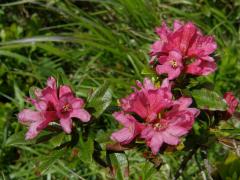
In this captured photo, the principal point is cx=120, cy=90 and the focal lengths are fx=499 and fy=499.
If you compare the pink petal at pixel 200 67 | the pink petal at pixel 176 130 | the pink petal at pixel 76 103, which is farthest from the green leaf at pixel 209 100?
the pink petal at pixel 76 103

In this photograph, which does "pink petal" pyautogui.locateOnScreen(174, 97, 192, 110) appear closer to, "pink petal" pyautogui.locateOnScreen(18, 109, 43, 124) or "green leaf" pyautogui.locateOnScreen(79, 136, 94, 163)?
"green leaf" pyautogui.locateOnScreen(79, 136, 94, 163)

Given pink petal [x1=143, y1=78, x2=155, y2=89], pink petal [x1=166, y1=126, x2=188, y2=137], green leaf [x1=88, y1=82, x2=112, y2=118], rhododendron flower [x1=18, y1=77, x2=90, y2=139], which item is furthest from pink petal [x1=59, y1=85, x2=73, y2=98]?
pink petal [x1=166, y1=126, x2=188, y2=137]

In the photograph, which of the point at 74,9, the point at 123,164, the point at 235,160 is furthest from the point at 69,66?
the point at 123,164

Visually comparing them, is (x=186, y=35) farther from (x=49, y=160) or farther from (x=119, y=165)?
(x=49, y=160)

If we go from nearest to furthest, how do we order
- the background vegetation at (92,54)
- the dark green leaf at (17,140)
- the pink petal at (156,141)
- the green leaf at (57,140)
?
1. the pink petal at (156,141)
2. the green leaf at (57,140)
3. the dark green leaf at (17,140)
4. the background vegetation at (92,54)

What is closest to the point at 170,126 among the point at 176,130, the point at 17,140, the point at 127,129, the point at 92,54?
the point at 176,130

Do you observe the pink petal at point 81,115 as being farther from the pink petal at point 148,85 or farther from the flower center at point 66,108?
the pink petal at point 148,85
